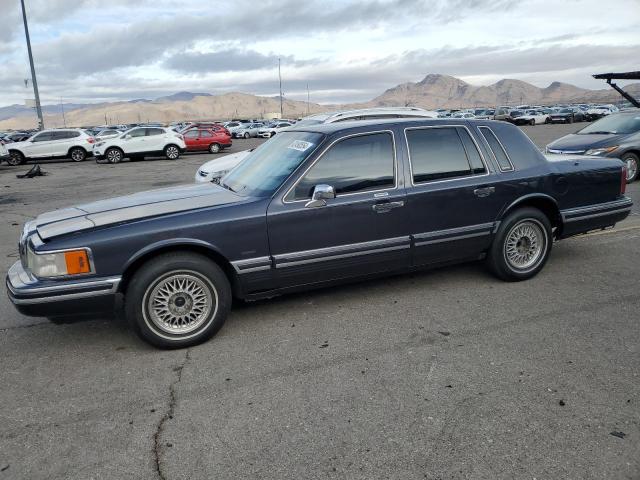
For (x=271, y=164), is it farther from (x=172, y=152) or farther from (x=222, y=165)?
(x=172, y=152)

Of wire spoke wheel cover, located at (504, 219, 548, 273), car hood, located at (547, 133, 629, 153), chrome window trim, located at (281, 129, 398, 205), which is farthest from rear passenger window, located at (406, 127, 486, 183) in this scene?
car hood, located at (547, 133, 629, 153)

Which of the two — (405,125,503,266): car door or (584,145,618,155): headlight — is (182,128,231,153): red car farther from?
(405,125,503,266): car door

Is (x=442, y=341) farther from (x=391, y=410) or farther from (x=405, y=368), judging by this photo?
(x=391, y=410)

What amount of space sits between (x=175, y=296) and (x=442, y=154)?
8.72 ft

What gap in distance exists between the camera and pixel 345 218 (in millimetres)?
4238

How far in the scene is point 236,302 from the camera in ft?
15.5

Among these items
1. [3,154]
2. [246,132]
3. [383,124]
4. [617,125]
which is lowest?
[246,132]

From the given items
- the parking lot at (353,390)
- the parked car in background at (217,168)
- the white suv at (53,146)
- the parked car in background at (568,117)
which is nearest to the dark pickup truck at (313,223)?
the parking lot at (353,390)

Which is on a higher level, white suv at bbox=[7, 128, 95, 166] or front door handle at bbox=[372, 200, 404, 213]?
front door handle at bbox=[372, 200, 404, 213]

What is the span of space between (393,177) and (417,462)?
2.51 meters

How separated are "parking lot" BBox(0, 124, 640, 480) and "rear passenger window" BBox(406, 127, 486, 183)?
44.0 inches

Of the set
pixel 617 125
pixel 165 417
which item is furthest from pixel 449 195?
pixel 617 125

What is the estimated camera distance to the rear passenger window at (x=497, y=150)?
4.91m

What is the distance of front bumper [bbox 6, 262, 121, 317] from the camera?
11.8ft
